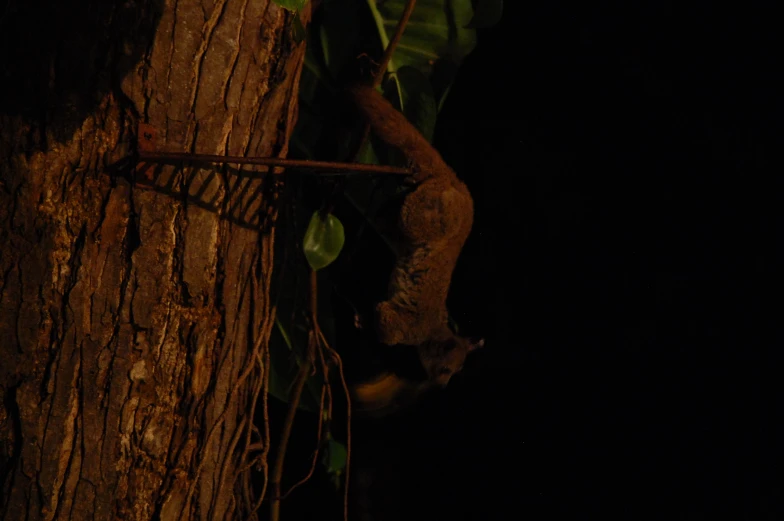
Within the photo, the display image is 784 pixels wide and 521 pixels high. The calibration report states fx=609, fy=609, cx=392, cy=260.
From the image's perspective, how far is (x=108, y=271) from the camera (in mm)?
763

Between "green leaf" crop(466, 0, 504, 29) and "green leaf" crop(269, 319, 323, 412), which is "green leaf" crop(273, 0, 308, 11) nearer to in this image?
"green leaf" crop(466, 0, 504, 29)

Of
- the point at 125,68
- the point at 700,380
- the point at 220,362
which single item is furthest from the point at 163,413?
the point at 700,380

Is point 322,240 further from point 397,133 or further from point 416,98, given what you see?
point 416,98

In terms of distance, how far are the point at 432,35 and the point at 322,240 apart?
1.48 feet

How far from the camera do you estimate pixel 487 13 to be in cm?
105

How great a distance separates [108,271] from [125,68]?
0.82 feet

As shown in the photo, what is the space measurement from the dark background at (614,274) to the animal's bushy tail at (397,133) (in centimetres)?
32

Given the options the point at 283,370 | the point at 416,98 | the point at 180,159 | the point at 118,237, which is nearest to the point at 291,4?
the point at 180,159

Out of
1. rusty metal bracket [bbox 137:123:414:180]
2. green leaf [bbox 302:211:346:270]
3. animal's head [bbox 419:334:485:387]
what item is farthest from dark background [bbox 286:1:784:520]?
rusty metal bracket [bbox 137:123:414:180]

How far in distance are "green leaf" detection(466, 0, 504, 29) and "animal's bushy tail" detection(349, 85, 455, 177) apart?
26cm

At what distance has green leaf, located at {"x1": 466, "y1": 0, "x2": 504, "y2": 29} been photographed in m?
1.04

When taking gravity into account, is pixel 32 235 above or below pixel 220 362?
above

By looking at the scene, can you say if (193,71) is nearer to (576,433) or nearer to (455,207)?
(455,207)

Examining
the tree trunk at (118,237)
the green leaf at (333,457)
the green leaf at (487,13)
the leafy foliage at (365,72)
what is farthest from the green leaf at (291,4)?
the green leaf at (333,457)
